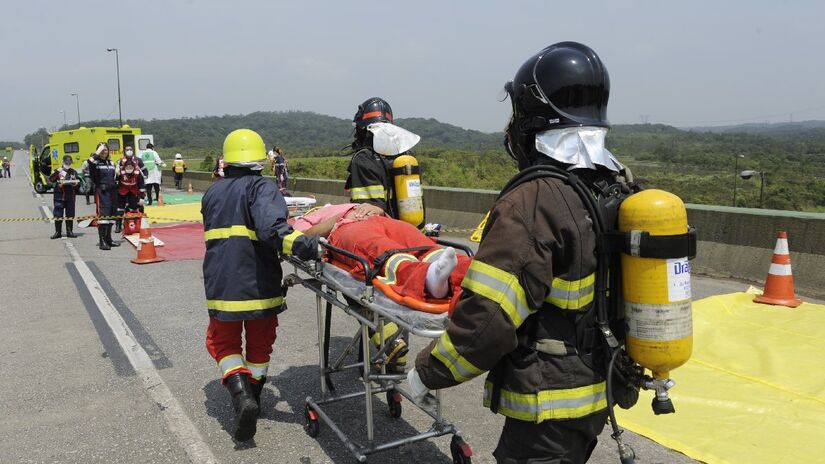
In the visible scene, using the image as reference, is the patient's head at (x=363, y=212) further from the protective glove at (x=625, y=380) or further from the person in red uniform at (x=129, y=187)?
the person in red uniform at (x=129, y=187)

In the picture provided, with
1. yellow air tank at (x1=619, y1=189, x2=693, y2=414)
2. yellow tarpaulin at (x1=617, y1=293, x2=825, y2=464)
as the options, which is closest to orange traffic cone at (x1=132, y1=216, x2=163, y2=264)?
yellow tarpaulin at (x1=617, y1=293, x2=825, y2=464)

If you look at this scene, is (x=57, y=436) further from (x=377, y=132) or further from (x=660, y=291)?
(x=660, y=291)

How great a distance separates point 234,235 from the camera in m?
3.97

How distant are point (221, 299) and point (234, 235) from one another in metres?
0.42

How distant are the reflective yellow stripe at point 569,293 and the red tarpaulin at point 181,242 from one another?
30.4ft

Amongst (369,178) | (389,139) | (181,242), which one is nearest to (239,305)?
(369,178)

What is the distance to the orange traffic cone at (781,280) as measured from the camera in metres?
6.42

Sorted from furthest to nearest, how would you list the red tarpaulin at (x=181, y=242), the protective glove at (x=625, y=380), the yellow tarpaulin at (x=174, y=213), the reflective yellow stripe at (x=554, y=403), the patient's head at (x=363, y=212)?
the yellow tarpaulin at (x=174, y=213) < the red tarpaulin at (x=181, y=242) < the patient's head at (x=363, y=212) < the protective glove at (x=625, y=380) < the reflective yellow stripe at (x=554, y=403)

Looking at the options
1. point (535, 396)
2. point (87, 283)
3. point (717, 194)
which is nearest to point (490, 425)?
point (535, 396)

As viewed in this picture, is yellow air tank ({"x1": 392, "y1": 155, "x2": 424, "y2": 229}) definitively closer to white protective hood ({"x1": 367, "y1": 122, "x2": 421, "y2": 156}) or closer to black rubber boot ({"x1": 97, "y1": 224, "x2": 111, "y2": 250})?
white protective hood ({"x1": 367, "y1": 122, "x2": 421, "y2": 156})

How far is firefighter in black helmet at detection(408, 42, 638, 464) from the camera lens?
191cm

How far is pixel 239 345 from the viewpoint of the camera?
4.17 m

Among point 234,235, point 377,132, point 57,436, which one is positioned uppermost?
point 377,132

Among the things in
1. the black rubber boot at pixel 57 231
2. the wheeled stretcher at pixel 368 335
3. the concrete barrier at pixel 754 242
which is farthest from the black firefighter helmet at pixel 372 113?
the black rubber boot at pixel 57 231
